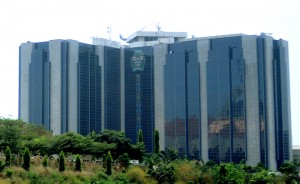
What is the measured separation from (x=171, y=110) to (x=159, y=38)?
49.3 ft

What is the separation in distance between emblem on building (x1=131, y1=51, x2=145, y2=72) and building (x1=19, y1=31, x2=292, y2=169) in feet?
0.54

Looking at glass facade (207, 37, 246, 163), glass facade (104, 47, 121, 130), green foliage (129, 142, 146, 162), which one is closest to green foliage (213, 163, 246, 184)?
green foliage (129, 142, 146, 162)

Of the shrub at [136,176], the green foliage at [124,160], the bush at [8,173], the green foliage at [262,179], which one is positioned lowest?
the green foliage at [262,179]

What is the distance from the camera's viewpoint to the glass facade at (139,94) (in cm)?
9994

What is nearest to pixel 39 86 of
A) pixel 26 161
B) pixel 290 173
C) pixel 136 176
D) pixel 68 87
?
pixel 68 87

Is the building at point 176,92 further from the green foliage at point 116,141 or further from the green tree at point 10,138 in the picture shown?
the green tree at point 10,138

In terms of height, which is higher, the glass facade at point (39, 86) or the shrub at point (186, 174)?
the glass facade at point (39, 86)

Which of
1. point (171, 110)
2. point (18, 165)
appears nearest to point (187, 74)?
point (171, 110)

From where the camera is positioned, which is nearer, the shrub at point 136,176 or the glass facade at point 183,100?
the shrub at point 136,176

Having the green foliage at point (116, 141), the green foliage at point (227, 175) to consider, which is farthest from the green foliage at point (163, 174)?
the green foliage at point (116, 141)

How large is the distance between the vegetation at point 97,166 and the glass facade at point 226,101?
24884 millimetres

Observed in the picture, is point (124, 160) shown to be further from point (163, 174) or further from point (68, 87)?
point (68, 87)

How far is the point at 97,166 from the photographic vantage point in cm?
5366

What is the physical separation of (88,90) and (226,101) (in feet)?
72.7
